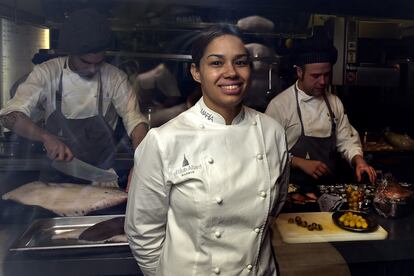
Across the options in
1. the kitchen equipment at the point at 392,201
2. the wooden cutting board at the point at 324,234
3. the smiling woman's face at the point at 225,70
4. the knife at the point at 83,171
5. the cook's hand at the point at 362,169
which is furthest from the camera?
the cook's hand at the point at 362,169

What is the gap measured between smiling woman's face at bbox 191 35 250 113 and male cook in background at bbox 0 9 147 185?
625 millimetres

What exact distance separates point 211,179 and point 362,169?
0.86m

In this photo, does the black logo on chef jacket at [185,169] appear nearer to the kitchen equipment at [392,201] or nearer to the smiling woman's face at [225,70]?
the smiling woman's face at [225,70]

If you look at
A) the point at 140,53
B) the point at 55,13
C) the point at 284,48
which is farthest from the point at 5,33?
the point at 284,48

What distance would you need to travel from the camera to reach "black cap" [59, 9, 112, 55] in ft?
4.19

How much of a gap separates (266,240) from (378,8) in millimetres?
Result: 1197

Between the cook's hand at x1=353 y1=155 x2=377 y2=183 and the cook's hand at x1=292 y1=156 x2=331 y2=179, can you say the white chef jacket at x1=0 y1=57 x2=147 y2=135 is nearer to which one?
the cook's hand at x1=292 y1=156 x2=331 y2=179

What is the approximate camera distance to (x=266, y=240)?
0.94 m

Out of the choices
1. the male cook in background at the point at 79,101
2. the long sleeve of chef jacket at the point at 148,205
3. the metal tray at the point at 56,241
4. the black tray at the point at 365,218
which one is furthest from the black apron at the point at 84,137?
the black tray at the point at 365,218

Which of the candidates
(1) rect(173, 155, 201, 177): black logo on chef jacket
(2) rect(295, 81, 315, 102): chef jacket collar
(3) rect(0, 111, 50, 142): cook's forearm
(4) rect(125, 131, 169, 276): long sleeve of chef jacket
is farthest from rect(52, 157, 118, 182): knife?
(2) rect(295, 81, 315, 102): chef jacket collar

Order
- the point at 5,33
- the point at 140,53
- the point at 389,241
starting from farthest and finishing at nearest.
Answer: the point at 140,53 → the point at 5,33 → the point at 389,241

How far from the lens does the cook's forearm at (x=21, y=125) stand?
4.20 feet

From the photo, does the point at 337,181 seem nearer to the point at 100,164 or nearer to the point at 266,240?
the point at 266,240

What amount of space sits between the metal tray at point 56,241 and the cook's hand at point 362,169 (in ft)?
3.05
